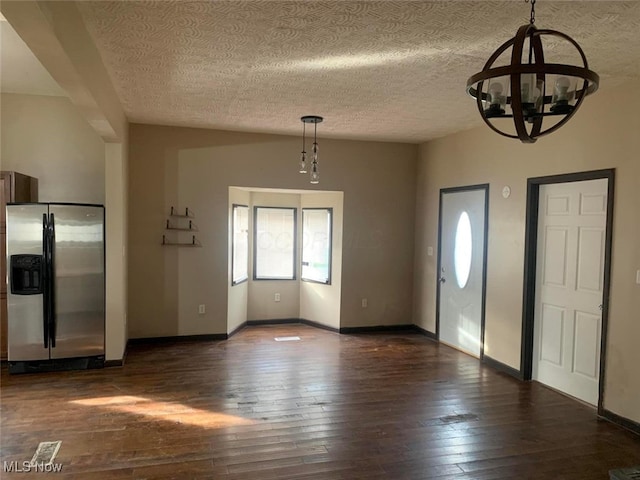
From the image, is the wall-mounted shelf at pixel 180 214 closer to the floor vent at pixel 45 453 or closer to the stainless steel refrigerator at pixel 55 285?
the stainless steel refrigerator at pixel 55 285

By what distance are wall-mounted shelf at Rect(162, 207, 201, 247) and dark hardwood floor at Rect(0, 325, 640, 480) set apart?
1.38m

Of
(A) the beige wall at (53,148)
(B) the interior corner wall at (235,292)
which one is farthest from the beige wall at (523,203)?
(A) the beige wall at (53,148)

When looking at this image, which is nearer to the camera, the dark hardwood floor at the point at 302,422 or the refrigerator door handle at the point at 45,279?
the dark hardwood floor at the point at 302,422

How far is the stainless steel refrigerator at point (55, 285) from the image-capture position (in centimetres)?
432

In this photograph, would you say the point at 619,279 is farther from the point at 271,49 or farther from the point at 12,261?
the point at 12,261

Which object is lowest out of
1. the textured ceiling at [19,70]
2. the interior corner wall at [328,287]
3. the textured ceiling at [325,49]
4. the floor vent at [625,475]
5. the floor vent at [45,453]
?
the floor vent at [45,453]

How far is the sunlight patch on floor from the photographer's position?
3.42 metres

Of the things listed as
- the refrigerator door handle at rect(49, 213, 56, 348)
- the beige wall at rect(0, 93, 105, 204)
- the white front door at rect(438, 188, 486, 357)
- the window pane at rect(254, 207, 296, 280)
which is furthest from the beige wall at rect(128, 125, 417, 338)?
the refrigerator door handle at rect(49, 213, 56, 348)

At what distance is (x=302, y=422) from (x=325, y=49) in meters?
2.72

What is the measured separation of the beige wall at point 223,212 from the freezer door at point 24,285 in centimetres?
123

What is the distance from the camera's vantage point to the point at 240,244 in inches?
Answer: 253

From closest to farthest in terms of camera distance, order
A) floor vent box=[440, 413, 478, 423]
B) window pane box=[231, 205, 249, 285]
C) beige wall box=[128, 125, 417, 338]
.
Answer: floor vent box=[440, 413, 478, 423] → beige wall box=[128, 125, 417, 338] → window pane box=[231, 205, 249, 285]

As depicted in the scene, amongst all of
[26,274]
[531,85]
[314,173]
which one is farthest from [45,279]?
[531,85]

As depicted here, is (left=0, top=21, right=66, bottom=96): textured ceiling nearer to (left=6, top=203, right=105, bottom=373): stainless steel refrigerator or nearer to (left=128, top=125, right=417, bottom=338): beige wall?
(left=128, top=125, right=417, bottom=338): beige wall
